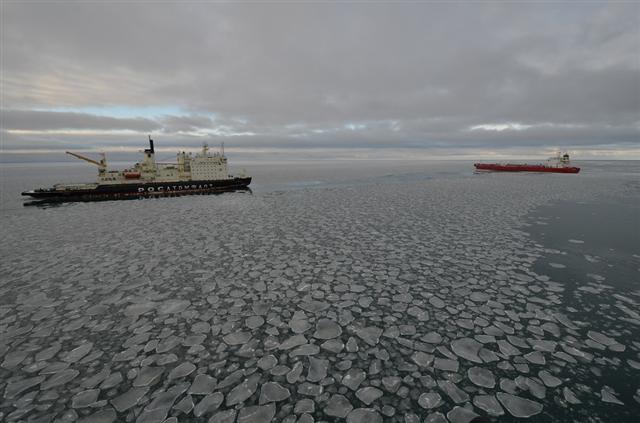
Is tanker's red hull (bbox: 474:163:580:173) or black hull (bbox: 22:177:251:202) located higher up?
tanker's red hull (bbox: 474:163:580:173)

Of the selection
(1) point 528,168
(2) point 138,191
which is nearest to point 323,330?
(2) point 138,191

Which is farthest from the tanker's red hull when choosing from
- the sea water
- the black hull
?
the sea water

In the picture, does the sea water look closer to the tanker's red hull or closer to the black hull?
the black hull

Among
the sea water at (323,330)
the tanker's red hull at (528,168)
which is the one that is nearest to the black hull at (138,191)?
the sea water at (323,330)

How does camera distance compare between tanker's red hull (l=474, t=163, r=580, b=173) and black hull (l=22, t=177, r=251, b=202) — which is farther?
tanker's red hull (l=474, t=163, r=580, b=173)

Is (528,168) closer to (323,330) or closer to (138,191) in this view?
(138,191)

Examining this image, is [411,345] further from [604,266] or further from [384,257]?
[604,266]

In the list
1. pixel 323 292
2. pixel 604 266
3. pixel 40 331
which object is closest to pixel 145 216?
pixel 40 331
